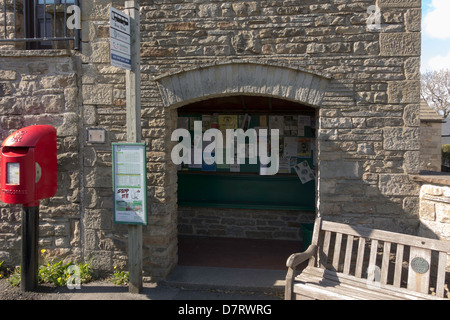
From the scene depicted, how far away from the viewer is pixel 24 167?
4004mm

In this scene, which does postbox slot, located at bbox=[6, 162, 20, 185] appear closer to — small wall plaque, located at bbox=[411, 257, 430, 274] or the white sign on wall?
the white sign on wall

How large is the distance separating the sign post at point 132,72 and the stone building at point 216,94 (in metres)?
0.41

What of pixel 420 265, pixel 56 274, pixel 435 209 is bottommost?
pixel 56 274

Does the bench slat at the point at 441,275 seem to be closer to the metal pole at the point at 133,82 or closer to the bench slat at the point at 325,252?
the bench slat at the point at 325,252

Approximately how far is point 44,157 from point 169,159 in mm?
1450

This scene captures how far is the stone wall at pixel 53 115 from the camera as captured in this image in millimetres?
4645

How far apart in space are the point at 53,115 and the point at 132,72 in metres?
1.38

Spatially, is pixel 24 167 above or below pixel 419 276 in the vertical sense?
above

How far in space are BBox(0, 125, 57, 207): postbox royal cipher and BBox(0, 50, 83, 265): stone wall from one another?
0.38 m

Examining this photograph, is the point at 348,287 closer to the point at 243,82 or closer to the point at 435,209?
the point at 435,209

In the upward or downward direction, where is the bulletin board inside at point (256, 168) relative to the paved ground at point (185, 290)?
upward

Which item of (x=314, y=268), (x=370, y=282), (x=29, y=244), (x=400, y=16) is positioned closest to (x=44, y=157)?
(x=29, y=244)

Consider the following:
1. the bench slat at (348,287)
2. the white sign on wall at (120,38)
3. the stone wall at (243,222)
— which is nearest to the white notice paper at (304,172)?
the stone wall at (243,222)

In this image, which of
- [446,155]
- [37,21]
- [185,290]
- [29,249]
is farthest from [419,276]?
[446,155]
